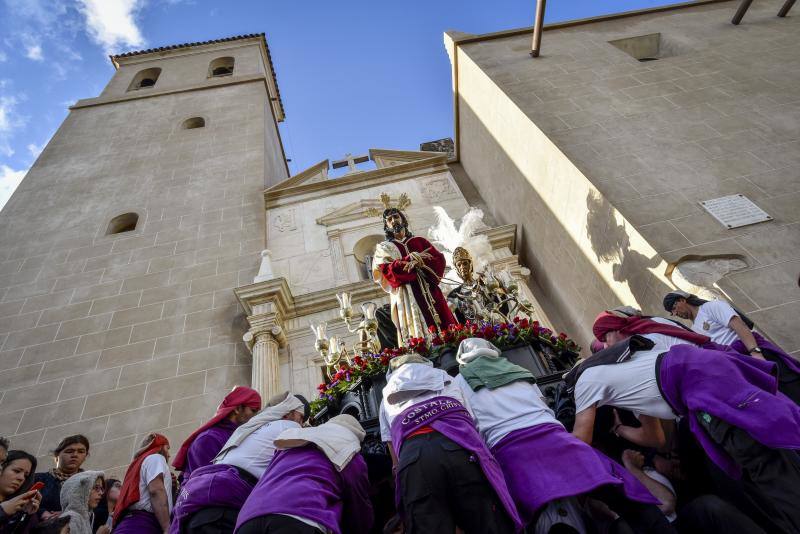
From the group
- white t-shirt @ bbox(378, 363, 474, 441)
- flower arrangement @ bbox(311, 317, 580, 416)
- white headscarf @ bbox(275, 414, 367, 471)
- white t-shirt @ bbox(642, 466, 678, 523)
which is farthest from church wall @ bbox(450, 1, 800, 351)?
white headscarf @ bbox(275, 414, 367, 471)

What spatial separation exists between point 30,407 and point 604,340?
316 inches

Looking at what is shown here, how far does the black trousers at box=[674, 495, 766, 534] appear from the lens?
1.92m

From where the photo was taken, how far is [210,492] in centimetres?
242

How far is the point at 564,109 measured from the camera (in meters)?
7.69

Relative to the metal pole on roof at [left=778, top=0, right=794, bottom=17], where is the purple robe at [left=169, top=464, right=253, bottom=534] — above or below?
below

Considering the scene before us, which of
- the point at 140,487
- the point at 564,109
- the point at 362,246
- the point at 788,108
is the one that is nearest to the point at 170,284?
the point at 362,246

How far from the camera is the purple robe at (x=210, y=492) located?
2398 millimetres

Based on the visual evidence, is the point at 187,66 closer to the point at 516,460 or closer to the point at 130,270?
the point at 130,270

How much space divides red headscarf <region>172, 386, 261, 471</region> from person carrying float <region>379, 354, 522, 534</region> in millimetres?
1282

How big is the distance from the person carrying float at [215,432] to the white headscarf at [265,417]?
143 millimetres

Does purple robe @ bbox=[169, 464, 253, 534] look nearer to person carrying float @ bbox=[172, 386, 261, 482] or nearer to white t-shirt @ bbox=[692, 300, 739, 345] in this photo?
person carrying float @ bbox=[172, 386, 261, 482]

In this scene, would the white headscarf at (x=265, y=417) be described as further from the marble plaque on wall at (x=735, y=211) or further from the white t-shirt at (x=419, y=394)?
the marble plaque on wall at (x=735, y=211)

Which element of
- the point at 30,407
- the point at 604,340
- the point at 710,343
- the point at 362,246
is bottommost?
the point at 710,343

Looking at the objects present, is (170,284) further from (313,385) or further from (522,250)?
(522,250)
